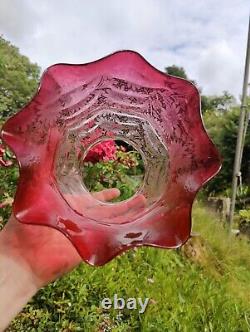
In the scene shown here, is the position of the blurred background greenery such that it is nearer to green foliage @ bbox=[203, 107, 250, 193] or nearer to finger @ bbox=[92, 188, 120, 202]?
finger @ bbox=[92, 188, 120, 202]

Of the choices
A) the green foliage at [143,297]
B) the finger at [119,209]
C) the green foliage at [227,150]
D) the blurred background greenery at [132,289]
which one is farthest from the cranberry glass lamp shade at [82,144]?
the green foliage at [227,150]

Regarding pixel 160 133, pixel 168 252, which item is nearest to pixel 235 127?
pixel 168 252

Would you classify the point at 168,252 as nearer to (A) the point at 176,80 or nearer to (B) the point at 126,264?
(B) the point at 126,264

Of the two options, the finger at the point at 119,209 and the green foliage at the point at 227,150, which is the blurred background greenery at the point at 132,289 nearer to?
the finger at the point at 119,209

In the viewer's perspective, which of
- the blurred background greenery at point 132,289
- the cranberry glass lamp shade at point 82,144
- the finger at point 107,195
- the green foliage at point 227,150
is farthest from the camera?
the green foliage at point 227,150

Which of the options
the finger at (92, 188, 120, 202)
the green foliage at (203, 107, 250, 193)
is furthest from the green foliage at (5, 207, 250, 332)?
the green foliage at (203, 107, 250, 193)

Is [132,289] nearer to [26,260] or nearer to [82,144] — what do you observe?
[82,144]
